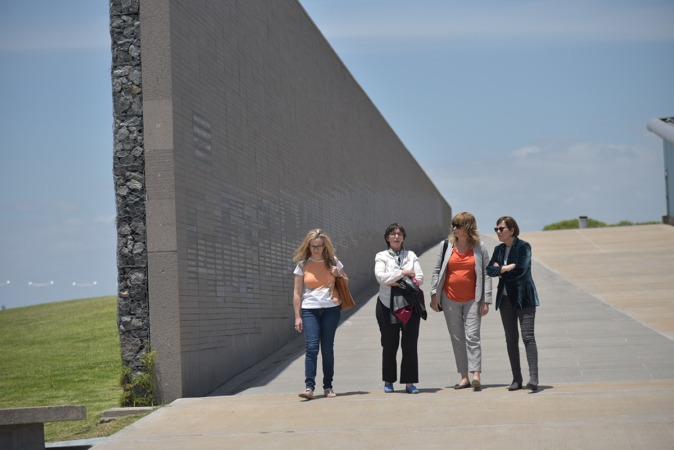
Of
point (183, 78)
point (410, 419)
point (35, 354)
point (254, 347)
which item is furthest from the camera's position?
point (35, 354)

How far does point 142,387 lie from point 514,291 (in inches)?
148

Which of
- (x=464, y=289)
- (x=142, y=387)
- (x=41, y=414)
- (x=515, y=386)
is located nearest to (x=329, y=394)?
(x=464, y=289)

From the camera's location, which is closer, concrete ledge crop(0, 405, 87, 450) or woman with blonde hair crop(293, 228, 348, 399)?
concrete ledge crop(0, 405, 87, 450)

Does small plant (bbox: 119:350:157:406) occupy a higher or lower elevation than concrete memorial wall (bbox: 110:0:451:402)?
lower

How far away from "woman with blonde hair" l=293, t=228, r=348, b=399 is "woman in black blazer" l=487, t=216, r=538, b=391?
1513 mm

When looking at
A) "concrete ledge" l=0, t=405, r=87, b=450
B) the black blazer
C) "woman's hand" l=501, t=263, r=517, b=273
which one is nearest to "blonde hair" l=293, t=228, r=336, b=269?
the black blazer

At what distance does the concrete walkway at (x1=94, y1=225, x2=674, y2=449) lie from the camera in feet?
23.6

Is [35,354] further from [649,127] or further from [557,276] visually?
[649,127]

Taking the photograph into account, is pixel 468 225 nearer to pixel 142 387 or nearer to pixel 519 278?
pixel 519 278

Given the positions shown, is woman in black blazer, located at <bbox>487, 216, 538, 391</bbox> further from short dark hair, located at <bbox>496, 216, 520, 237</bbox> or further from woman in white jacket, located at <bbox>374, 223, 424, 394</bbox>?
woman in white jacket, located at <bbox>374, 223, 424, 394</bbox>

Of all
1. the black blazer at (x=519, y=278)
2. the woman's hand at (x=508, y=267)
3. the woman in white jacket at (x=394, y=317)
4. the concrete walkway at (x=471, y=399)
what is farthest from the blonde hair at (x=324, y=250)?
the woman's hand at (x=508, y=267)

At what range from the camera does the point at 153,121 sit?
10.1m

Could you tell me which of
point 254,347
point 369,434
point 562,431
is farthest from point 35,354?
point 562,431

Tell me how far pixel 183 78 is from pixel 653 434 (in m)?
6.10
